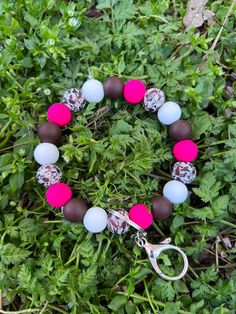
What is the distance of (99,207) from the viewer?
1858 millimetres

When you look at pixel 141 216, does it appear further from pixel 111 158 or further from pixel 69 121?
pixel 69 121

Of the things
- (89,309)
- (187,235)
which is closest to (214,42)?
(187,235)

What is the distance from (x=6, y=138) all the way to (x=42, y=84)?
30 cm

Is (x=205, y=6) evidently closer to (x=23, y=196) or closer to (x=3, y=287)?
(x=23, y=196)

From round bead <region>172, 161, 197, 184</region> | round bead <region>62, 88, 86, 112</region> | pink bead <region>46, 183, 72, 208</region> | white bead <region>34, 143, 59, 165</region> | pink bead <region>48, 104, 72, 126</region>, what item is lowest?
pink bead <region>46, 183, 72, 208</region>

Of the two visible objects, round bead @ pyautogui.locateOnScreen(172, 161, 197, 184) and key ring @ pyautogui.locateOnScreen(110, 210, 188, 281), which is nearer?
key ring @ pyautogui.locateOnScreen(110, 210, 188, 281)

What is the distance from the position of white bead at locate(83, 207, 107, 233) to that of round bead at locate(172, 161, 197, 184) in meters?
0.37

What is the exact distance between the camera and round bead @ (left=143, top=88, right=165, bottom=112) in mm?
1973

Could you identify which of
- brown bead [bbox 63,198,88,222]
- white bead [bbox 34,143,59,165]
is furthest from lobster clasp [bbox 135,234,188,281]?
white bead [bbox 34,143,59,165]

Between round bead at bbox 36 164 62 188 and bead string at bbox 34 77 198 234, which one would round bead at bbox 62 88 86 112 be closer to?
bead string at bbox 34 77 198 234

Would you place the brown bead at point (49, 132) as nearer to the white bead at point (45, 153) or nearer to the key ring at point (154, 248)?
the white bead at point (45, 153)

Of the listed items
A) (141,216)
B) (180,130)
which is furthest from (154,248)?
(180,130)

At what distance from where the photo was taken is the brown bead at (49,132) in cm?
192

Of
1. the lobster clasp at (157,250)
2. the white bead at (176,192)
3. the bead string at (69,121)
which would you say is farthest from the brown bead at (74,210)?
the white bead at (176,192)
